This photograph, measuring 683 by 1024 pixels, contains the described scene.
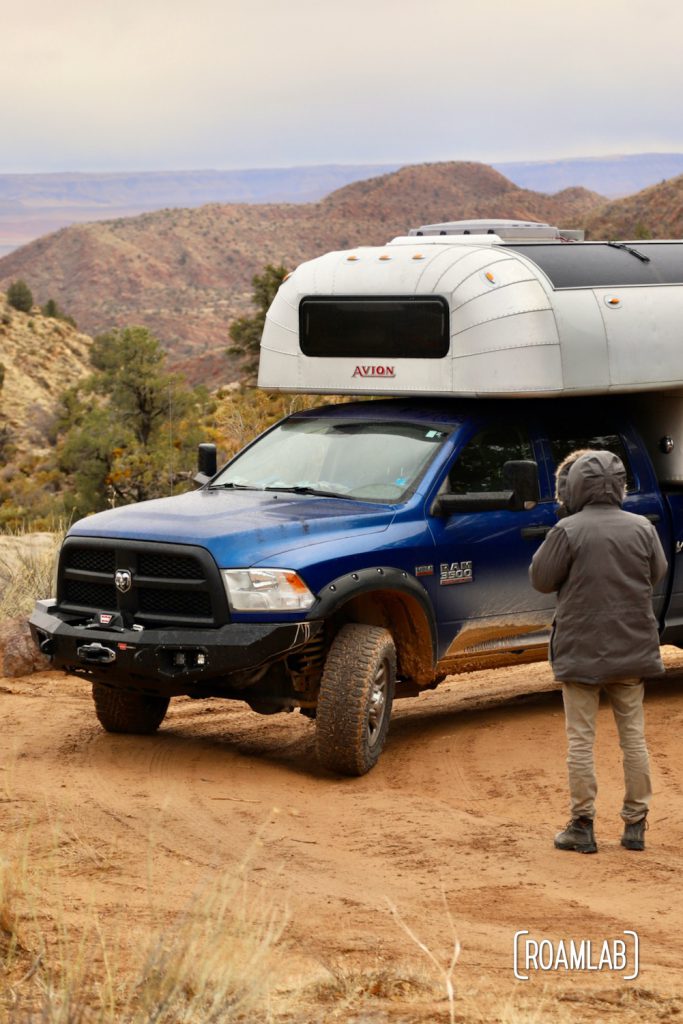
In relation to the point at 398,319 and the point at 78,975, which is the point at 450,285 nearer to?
the point at 398,319

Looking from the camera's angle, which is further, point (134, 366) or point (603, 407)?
point (134, 366)

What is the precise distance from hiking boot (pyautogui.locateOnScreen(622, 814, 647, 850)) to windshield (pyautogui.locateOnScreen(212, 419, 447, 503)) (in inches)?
98.1

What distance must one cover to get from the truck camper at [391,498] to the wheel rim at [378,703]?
0.02m

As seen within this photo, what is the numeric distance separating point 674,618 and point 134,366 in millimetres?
22474

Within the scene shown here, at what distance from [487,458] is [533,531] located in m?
0.51

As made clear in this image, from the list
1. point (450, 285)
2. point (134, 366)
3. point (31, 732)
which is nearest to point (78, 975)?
point (31, 732)

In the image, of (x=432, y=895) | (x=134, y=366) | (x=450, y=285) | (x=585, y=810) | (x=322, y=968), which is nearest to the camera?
(x=322, y=968)

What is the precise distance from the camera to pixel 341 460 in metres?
9.05

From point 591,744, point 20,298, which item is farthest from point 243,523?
point 20,298

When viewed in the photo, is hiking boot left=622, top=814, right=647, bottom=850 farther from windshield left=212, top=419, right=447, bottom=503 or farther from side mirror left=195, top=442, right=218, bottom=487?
side mirror left=195, top=442, right=218, bottom=487

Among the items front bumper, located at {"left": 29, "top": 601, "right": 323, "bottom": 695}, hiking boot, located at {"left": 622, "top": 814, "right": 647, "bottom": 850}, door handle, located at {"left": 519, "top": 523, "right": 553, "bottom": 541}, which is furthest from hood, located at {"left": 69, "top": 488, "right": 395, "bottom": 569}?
hiking boot, located at {"left": 622, "top": 814, "right": 647, "bottom": 850}

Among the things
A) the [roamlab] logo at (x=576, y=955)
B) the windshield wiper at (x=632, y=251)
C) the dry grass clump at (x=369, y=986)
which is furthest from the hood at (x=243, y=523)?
the dry grass clump at (x=369, y=986)

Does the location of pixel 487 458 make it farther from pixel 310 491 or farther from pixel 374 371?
pixel 310 491

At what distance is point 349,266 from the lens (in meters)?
9.64
